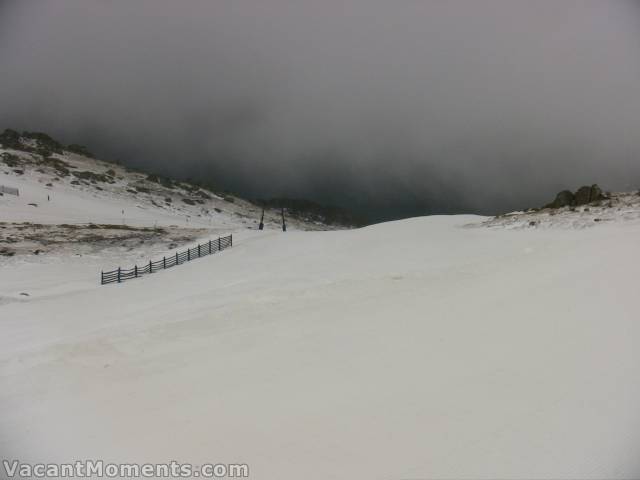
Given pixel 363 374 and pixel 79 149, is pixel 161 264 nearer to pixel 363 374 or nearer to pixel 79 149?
pixel 363 374

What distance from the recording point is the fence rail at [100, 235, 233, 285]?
2172 centimetres

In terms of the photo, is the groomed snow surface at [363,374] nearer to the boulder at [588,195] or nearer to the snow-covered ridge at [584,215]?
the snow-covered ridge at [584,215]

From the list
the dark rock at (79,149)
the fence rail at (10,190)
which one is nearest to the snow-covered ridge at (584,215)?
the fence rail at (10,190)

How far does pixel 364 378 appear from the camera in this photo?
5738mm

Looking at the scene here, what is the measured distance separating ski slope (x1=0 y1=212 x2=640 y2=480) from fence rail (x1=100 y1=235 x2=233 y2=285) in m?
9.74

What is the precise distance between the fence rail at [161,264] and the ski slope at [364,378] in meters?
9.74

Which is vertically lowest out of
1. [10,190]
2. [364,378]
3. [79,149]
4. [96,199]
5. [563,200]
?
[364,378]

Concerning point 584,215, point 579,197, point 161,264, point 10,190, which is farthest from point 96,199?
point 584,215

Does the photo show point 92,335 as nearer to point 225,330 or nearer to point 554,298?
point 225,330

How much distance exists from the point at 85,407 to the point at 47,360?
2.95m

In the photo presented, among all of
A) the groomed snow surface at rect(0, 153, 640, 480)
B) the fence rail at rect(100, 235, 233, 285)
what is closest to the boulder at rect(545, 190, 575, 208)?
the groomed snow surface at rect(0, 153, 640, 480)

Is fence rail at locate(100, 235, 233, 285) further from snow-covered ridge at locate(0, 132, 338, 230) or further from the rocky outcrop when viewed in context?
snow-covered ridge at locate(0, 132, 338, 230)

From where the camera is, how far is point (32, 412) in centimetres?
557

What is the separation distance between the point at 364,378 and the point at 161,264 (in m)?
22.6
